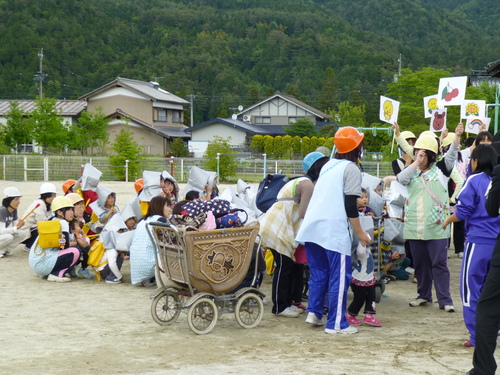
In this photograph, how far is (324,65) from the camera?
101062mm

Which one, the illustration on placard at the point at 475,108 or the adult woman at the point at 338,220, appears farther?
the illustration on placard at the point at 475,108

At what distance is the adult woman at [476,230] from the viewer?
544 centimetres

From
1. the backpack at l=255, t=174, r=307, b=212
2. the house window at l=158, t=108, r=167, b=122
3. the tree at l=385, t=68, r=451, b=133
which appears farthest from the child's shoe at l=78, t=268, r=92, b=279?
the house window at l=158, t=108, r=167, b=122

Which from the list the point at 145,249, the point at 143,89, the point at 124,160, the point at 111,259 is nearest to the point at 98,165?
the point at 124,160

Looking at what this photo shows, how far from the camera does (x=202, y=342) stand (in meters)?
5.87

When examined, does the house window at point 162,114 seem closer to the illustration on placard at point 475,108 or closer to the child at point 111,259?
the illustration on placard at point 475,108

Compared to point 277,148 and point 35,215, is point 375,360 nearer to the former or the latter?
point 35,215

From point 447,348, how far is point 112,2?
426 ft

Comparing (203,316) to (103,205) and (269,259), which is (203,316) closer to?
(269,259)

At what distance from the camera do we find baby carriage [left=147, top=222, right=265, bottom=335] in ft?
19.9

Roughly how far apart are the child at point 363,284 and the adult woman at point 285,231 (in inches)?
25.7

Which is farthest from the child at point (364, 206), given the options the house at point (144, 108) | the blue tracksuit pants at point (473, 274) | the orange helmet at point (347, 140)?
the house at point (144, 108)

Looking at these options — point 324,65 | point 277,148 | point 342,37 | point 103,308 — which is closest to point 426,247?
point 103,308

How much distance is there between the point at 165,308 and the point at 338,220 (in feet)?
6.13
